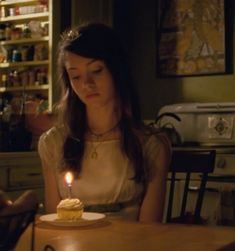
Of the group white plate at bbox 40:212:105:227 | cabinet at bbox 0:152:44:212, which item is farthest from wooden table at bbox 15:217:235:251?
cabinet at bbox 0:152:44:212

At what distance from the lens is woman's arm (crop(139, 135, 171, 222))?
1596 millimetres

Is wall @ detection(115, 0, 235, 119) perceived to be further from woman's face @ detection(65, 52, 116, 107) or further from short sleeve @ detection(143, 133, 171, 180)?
woman's face @ detection(65, 52, 116, 107)

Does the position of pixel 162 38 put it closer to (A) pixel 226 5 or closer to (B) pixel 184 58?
(B) pixel 184 58

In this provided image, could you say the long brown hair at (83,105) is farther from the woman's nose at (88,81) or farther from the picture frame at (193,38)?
the picture frame at (193,38)

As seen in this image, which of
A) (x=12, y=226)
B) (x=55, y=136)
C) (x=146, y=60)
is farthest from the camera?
(x=146, y=60)

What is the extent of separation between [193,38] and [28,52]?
114 cm

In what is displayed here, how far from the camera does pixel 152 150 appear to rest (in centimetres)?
169

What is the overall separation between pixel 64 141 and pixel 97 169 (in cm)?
15

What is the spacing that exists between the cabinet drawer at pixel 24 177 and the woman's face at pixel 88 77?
127 centimetres

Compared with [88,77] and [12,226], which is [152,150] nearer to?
[88,77]

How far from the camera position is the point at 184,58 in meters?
3.88

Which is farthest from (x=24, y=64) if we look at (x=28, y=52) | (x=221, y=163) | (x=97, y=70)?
(x=97, y=70)

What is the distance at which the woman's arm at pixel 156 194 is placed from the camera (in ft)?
5.24

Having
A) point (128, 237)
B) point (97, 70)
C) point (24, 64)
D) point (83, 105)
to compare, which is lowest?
point (128, 237)
